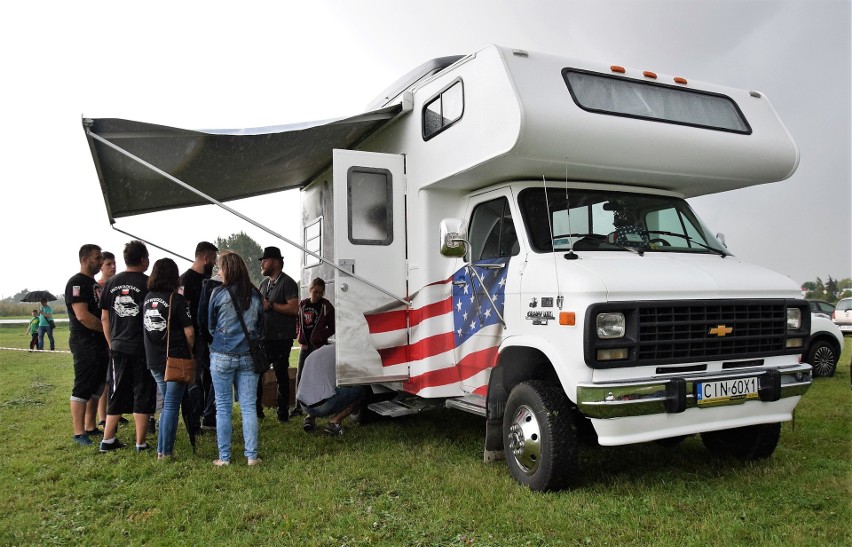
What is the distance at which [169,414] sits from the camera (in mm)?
5723

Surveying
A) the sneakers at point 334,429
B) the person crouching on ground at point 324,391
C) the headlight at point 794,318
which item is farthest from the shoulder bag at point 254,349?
the headlight at point 794,318

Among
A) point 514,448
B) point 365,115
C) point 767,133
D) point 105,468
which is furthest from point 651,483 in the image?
point 105,468

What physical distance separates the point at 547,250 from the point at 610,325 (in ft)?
2.85

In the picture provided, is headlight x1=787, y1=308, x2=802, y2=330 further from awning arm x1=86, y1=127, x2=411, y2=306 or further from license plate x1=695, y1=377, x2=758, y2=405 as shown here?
awning arm x1=86, y1=127, x2=411, y2=306

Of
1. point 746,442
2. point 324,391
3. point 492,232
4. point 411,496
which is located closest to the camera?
point 411,496

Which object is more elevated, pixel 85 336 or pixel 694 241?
pixel 694 241

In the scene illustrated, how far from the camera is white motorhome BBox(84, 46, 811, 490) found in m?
4.32

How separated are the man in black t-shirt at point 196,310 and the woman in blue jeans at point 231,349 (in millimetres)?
851

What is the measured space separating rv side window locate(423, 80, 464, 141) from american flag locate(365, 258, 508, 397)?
128 centimetres

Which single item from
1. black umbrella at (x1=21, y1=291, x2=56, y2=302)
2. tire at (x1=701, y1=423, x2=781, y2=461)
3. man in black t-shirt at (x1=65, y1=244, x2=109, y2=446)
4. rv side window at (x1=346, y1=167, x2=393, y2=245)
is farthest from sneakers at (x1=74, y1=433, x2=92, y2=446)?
black umbrella at (x1=21, y1=291, x2=56, y2=302)

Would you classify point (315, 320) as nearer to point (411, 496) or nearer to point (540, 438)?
point (411, 496)

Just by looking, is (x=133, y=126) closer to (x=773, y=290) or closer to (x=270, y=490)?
(x=270, y=490)

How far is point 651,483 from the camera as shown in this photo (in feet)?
15.9

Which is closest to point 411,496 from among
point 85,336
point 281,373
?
point 281,373
